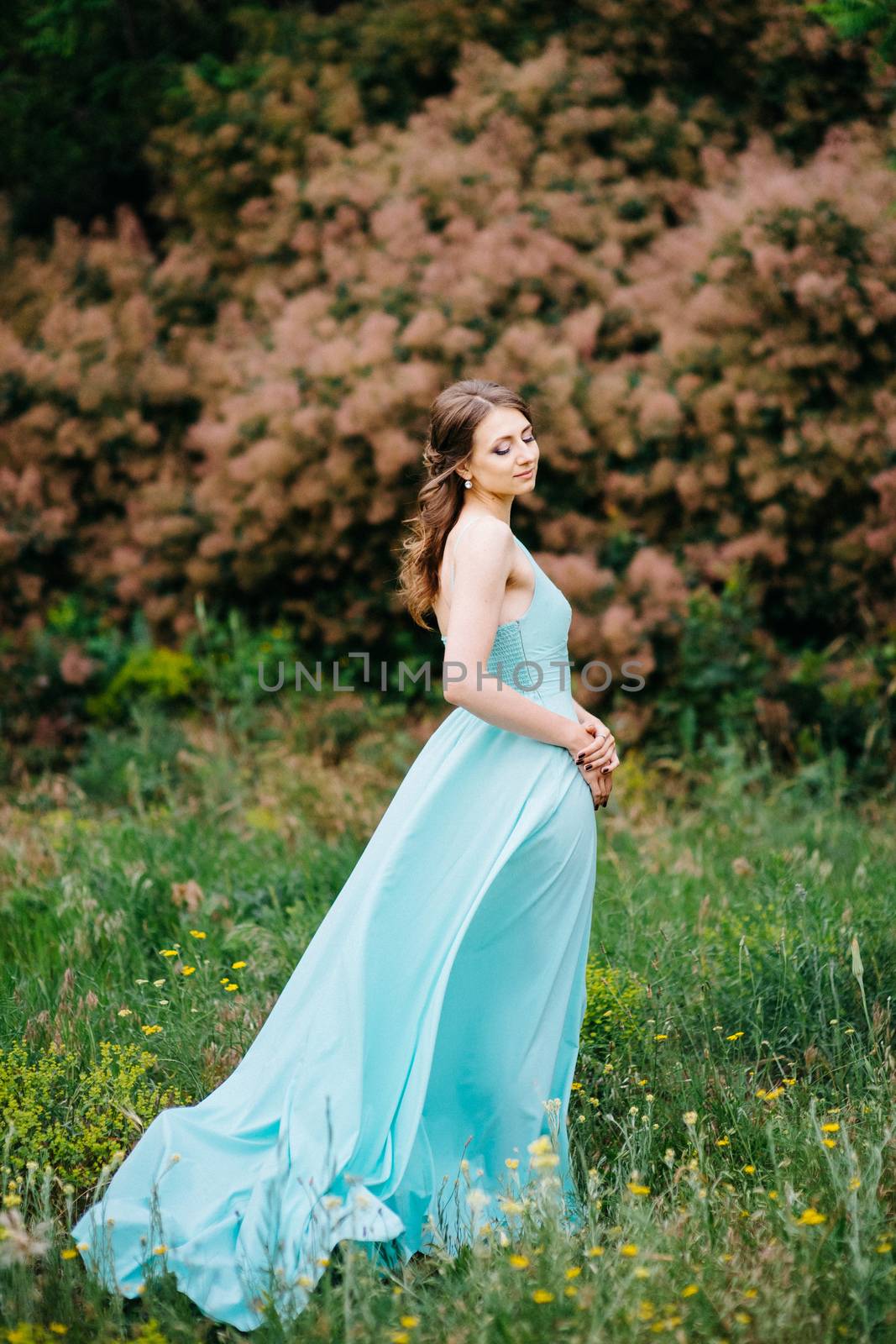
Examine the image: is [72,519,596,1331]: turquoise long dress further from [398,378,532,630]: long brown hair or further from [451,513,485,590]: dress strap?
[398,378,532,630]: long brown hair

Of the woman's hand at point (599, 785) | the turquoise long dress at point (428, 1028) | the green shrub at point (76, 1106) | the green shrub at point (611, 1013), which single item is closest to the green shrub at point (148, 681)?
the green shrub at point (76, 1106)

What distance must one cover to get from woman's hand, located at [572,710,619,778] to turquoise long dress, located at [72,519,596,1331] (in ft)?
0.10

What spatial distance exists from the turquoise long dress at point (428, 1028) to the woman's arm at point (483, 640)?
77 millimetres

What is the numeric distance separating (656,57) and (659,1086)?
22.8ft

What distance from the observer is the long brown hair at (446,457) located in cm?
279

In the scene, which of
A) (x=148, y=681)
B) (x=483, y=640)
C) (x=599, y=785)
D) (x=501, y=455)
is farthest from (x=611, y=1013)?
(x=148, y=681)

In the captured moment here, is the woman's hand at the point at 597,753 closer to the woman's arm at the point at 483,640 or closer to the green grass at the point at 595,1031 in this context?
the woman's arm at the point at 483,640

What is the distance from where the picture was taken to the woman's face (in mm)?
2750

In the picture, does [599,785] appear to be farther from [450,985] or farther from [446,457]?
[446,457]

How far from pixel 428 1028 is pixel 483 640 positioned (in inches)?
33.5

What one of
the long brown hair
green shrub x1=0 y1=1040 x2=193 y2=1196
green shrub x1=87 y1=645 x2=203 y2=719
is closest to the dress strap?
the long brown hair

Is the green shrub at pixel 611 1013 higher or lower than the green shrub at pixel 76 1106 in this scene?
higher

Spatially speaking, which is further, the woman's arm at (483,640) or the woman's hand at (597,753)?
the woman's hand at (597,753)

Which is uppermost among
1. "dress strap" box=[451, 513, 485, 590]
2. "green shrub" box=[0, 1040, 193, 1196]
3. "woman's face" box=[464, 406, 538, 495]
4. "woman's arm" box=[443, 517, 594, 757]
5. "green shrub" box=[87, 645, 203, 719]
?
"woman's face" box=[464, 406, 538, 495]
